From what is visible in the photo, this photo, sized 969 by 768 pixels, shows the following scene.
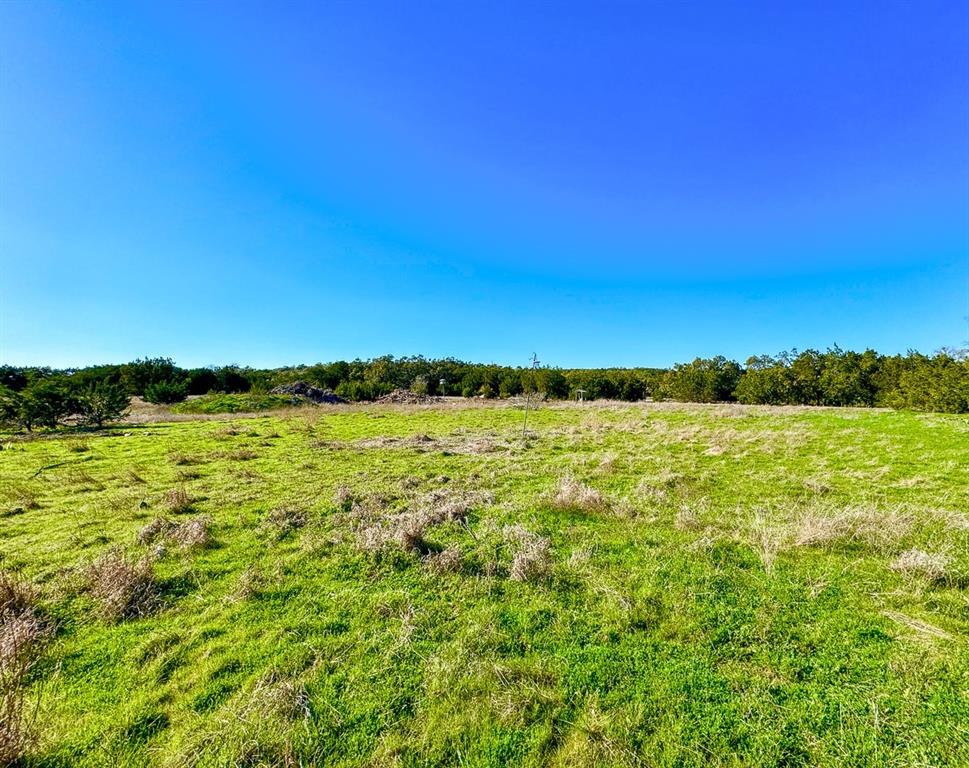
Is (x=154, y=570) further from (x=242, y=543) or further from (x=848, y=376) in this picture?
(x=848, y=376)

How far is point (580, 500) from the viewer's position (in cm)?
887

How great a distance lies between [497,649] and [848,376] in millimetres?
66159

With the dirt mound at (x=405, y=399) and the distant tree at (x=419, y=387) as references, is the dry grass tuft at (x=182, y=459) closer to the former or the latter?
the dirt mound at (x=405, y=399)

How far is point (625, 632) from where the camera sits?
458 cm

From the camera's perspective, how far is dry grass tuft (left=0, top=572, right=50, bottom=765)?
2.98 m

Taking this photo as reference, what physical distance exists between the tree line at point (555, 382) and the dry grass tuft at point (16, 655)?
96.0 ft

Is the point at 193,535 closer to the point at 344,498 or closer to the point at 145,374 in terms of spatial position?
the point at 344,498

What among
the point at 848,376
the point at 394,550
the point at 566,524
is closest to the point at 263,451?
the point at 394,550

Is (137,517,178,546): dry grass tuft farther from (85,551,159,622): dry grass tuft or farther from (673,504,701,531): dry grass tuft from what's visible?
(673,504,701,531): dry grass tuft

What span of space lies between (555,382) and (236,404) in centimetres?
4925

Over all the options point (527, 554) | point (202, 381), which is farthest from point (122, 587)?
point (202, 381)

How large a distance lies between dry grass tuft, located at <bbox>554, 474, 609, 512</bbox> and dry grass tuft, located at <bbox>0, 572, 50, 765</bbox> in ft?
26.9

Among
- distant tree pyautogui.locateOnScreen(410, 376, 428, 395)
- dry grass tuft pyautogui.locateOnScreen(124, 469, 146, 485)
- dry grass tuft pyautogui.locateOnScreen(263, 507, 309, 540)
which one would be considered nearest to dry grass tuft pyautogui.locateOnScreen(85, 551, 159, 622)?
dry grass tuft pyautogui.locateOnScreen(263, 507, 309, 540)

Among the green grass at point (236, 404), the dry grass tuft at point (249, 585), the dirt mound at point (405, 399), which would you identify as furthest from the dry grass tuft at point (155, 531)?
the dirt mound at point (405, 399)
